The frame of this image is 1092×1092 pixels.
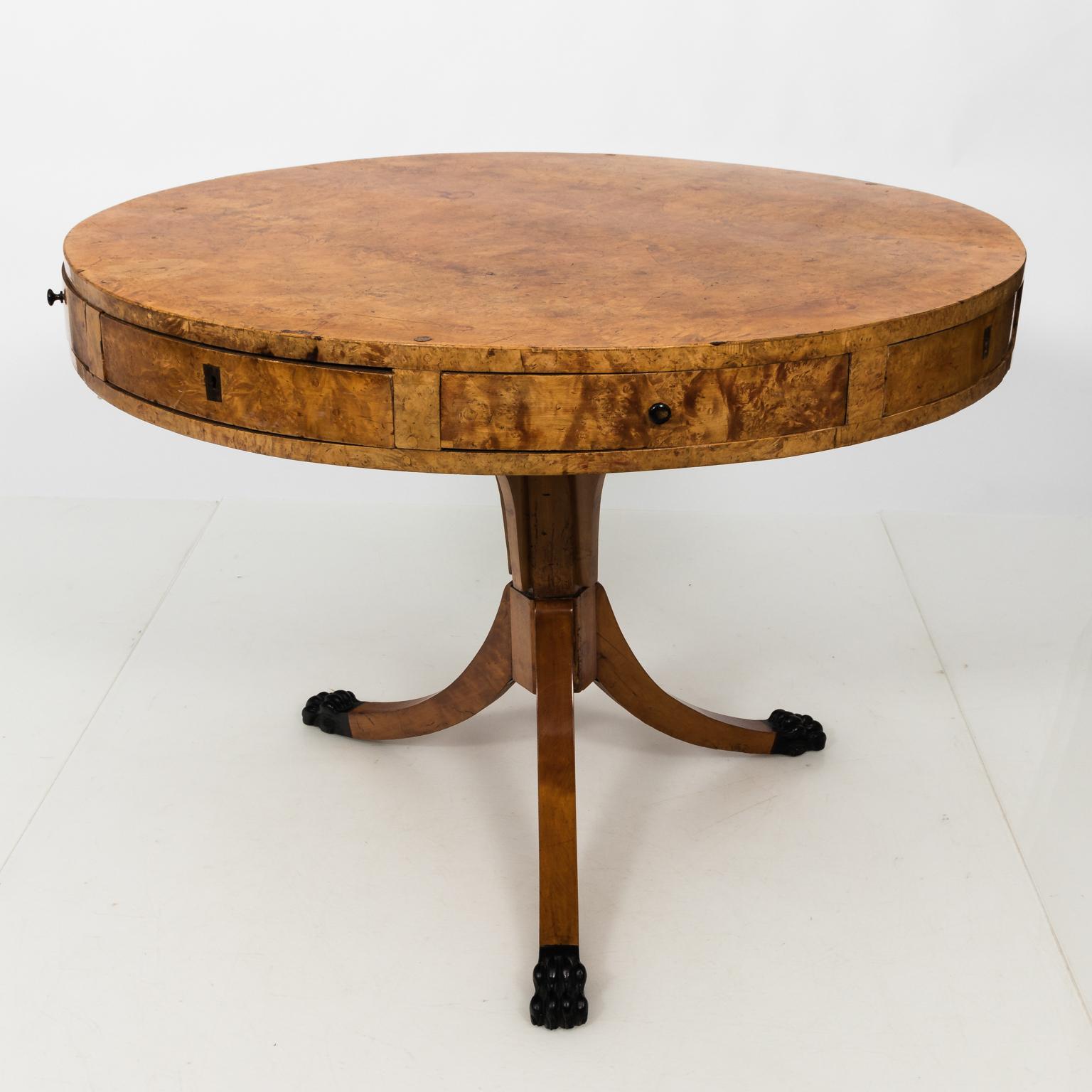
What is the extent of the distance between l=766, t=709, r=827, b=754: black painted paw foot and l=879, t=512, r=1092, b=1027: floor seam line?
341mm

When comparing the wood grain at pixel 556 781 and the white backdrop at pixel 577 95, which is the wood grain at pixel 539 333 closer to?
the wood grain at pixel 556 781

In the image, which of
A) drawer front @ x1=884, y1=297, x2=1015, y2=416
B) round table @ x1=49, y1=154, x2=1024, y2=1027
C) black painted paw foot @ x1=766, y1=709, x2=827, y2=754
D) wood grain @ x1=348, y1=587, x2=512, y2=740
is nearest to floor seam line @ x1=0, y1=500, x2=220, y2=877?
wood grain @ x1=348, y1=587, x2=512, y2=740

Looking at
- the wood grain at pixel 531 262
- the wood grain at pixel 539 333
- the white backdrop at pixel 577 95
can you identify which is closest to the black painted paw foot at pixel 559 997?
the wood grain at pixel 539 333

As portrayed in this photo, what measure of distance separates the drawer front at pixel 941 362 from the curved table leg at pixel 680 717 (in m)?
0.95

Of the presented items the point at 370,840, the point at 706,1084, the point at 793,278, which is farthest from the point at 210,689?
the point at 793,278

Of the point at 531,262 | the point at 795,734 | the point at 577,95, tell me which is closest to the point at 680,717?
the point at 795,734

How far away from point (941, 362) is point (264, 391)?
902 millimetres

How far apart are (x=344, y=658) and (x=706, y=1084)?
155cm

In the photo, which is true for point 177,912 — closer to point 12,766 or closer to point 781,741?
point 12,766

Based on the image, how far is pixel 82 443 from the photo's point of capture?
4555 millimetres

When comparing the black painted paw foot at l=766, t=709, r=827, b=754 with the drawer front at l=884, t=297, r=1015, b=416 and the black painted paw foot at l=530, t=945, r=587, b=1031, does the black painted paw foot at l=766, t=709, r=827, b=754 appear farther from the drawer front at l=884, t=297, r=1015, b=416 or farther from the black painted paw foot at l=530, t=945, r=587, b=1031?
the drawer front at l=884, t=297, r=1015, b=416

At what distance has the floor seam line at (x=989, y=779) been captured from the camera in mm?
2596

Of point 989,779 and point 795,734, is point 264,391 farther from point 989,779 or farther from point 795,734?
point 989,779

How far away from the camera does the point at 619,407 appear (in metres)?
1.89
